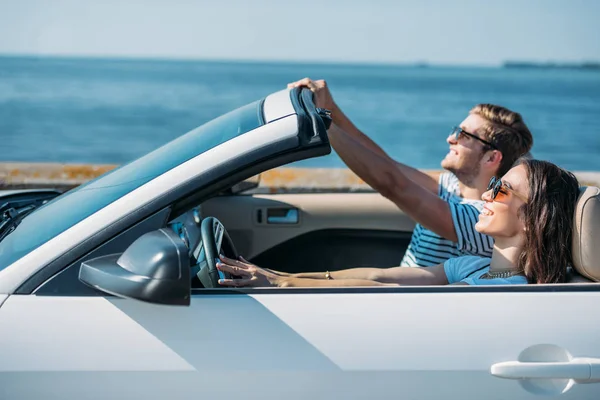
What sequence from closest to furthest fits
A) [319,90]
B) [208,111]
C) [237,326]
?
[237,326], [319,90], [208,111]

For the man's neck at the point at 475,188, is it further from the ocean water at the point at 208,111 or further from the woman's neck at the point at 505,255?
the ocean water at the point at 208,111

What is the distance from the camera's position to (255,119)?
226 centimetres

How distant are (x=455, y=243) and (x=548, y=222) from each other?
1.01 m

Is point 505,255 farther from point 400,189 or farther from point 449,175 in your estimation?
point 449,175

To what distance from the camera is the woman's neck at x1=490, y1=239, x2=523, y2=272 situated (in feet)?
8.30

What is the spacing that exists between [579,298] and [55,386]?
1.26 m

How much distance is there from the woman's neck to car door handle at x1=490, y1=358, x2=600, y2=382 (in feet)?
1.85


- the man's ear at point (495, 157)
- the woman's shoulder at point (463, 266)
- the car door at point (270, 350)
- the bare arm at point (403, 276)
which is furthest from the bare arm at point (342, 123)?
the car door at point (270, 350)

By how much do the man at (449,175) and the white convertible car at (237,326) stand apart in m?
0.86

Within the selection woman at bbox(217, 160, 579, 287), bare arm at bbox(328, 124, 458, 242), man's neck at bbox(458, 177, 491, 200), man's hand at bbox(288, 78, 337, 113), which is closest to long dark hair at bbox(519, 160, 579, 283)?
woman at bbox(217, 160, 579, 287)

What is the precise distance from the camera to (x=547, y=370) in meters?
1.97

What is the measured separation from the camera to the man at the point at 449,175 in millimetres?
3195

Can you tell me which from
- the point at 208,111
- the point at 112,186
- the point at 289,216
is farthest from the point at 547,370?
the point at 208,111

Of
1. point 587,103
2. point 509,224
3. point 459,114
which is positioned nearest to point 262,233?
point 509,224
